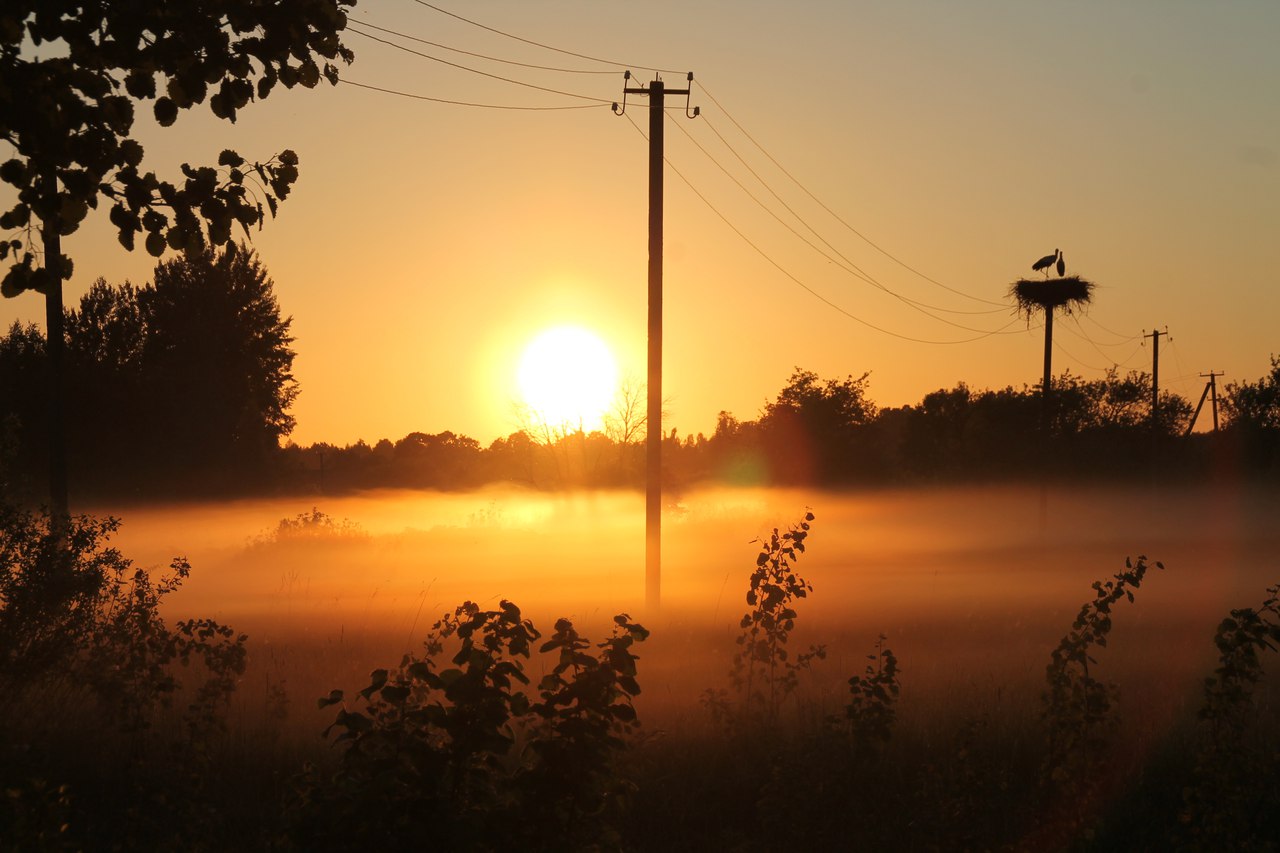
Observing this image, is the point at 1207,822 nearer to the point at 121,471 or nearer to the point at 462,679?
the point at 462,679

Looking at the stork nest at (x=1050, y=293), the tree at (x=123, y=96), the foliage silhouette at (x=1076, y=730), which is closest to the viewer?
the tree at (x=123, y=96)

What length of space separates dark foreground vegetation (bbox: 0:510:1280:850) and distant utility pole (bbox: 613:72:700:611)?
19.7 feet

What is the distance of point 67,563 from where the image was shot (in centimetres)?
1139

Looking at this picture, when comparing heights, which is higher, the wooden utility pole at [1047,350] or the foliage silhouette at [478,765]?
the wooden utility pole at [1047,350]

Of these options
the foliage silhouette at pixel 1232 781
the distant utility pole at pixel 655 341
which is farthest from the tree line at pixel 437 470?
the foliage silhouette at pixel 1232 781

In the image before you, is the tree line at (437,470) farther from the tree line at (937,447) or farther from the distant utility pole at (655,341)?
the distant utility pole at (655,341)

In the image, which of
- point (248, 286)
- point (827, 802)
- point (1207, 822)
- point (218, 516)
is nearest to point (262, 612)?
point (827, 802)

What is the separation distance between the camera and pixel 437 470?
7031 cm

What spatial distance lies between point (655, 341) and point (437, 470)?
53.9 metres

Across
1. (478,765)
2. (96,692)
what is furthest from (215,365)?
(478,765)

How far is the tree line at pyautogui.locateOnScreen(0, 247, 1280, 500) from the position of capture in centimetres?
4694

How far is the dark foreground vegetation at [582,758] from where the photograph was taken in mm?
5562

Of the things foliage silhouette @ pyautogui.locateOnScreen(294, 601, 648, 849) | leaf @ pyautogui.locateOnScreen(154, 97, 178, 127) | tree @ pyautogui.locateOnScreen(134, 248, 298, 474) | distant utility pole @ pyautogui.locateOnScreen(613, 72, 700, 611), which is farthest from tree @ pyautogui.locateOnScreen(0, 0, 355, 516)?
tree @ pyautogui.locateOnScreen(134, 248, 298, 474)

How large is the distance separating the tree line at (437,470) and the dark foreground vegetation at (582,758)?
2995cm
